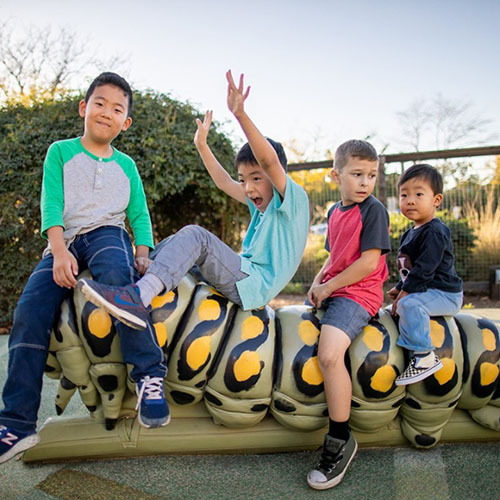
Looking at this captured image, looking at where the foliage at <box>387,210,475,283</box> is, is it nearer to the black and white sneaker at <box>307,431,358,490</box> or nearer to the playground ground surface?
the playground ground surface

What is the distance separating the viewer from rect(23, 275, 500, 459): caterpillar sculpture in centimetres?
200

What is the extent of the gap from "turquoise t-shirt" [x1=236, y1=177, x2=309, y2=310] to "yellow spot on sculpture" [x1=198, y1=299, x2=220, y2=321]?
0.64ft

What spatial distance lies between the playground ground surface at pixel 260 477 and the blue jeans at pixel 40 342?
331 millimetres

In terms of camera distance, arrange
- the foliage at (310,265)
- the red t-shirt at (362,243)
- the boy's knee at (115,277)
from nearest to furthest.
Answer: the boy's knee at (115,277)
the red t-shirt at (362,243)
the foliage at (310,265)

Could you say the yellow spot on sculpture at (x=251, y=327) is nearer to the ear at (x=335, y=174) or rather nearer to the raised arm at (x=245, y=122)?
the raised arm at (x=245, y=122)

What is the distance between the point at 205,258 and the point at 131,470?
3.21 ft

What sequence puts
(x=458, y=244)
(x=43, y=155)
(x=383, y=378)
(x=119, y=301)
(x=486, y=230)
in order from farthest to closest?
1. (x=486, y=230)
2. (x=458, y=244)
3. (x=43, y=155)
4. (x=383, y=378)
5. (x=119, y=301)

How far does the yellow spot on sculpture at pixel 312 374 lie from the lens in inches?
80.4

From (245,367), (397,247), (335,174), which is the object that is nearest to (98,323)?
(245,367)

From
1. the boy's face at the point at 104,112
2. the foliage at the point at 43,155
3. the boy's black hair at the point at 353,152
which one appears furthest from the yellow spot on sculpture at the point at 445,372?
the foliage at the point at 43,155

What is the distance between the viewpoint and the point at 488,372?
2150 mm

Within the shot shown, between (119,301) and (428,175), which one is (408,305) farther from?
(119,301)

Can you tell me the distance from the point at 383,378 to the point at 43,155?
4.02 m

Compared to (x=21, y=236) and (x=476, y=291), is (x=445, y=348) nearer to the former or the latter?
(x=21, y=236)
